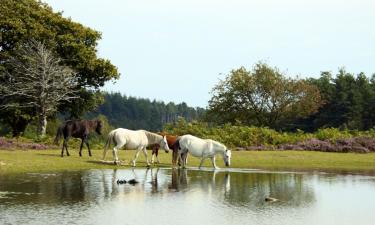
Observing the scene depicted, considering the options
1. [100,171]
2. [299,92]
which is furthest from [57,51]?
[299,92]

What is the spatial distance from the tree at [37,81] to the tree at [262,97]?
26.8m

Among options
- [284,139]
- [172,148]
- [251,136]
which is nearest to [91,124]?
[172,148]

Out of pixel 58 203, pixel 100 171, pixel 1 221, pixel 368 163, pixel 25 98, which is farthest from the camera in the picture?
pixel 25 98

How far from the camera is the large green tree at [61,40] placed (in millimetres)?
53188

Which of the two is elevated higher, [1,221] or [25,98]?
[25,98]

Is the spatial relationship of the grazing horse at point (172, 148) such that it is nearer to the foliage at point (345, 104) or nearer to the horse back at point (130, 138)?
the horse back at point (130, 138)

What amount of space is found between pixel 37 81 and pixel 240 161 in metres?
20.7

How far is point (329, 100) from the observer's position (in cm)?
9669

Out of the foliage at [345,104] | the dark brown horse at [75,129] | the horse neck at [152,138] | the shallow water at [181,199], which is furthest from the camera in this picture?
the foliage at [345,104]

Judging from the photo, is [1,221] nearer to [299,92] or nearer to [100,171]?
[100,171]

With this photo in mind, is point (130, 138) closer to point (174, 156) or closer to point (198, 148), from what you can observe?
point (174, 156)

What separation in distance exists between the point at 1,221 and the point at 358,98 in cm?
8310

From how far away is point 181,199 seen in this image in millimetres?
21766

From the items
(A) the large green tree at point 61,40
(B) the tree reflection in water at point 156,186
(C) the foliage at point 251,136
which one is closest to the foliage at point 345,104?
(C) the foliage at point 251,136
